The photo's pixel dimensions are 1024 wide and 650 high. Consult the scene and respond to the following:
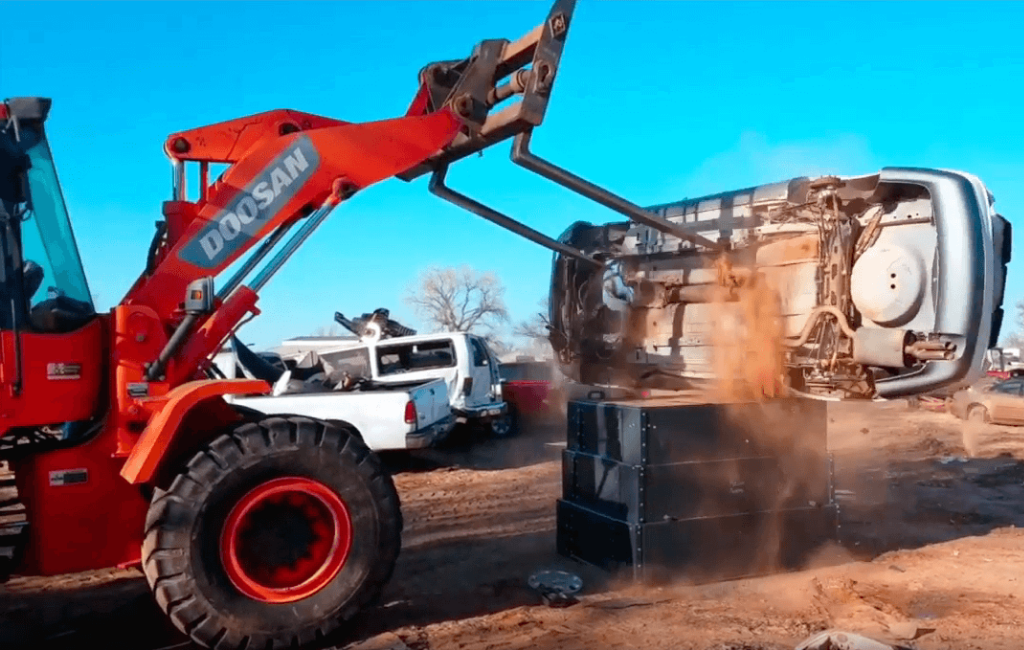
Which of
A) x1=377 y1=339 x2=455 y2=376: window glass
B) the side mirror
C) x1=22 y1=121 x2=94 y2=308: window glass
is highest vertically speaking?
x1=22 y1=121 x2=94 y2=308: window glass

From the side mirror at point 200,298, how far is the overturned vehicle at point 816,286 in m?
3.45

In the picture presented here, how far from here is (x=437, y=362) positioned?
15227 millimetres

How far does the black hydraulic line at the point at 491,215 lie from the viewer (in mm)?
6930

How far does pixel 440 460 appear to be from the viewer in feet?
47.5

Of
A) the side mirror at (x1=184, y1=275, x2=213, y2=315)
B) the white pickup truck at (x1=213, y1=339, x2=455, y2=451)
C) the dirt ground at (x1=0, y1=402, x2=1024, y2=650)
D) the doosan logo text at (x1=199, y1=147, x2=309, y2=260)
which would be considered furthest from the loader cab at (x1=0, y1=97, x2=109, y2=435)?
the white pickup truck at (x1=213, y1=339, x2=455, y2=451)

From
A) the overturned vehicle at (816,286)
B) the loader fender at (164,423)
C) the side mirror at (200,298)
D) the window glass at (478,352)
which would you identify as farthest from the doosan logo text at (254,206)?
the window glass at (478,352)

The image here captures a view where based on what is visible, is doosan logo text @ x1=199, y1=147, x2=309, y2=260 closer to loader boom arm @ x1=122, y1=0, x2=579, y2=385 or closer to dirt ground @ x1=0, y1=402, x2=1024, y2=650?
loader boom arm @ x1=122, y1=0, x2=579, y2=385

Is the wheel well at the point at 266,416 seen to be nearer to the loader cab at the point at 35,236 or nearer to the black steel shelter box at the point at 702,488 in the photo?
the loader cab at the point at 35,236

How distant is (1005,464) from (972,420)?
7.22 m

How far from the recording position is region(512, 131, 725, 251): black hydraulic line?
628cm

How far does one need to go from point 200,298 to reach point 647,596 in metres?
3.58

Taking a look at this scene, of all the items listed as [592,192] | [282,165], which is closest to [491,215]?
[592,192]

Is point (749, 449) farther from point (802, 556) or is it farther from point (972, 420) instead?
point (972, 420)

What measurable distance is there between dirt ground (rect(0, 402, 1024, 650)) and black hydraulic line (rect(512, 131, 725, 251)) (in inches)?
106
